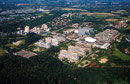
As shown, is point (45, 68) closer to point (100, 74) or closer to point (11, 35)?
point (100, 74)

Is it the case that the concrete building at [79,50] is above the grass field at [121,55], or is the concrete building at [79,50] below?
above

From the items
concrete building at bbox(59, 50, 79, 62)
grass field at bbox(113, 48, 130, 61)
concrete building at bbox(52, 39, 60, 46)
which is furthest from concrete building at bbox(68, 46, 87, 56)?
grass field at bbox(113, 48, 130, 61)

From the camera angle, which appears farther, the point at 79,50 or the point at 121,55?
the point at 79,50

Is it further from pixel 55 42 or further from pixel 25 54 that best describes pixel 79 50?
pixel 25 54

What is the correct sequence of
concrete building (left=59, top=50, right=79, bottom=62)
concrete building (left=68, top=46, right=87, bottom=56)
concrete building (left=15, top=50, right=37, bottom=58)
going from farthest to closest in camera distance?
concrete building (left=68, top=46, right=87, bottom=56) → concrete building (left=15, top=50, right=37, bottom=58) → concrete building (left=59, top=50, right=79, bottom=62)

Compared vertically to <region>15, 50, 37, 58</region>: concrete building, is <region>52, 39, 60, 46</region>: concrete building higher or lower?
higher

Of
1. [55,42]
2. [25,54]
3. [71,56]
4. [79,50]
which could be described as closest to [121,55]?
[79,50]

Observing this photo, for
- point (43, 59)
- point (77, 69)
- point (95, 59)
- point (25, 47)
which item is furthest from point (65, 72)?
point (25, 47)

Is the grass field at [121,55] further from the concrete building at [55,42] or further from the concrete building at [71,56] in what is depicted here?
the concrete building at [55,42]

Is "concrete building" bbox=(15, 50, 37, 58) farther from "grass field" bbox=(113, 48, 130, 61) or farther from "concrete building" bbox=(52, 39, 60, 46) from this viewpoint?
"grass field" bbox=(113, 48, 130, 61)

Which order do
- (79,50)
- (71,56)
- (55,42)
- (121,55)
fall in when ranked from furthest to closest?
1. (55,42)
2. (79,50)
3. (121,55)
4. (71,56)

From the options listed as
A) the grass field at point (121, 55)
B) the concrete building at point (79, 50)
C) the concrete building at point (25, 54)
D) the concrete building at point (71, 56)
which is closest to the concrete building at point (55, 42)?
the concrete building at point (79, 50)
